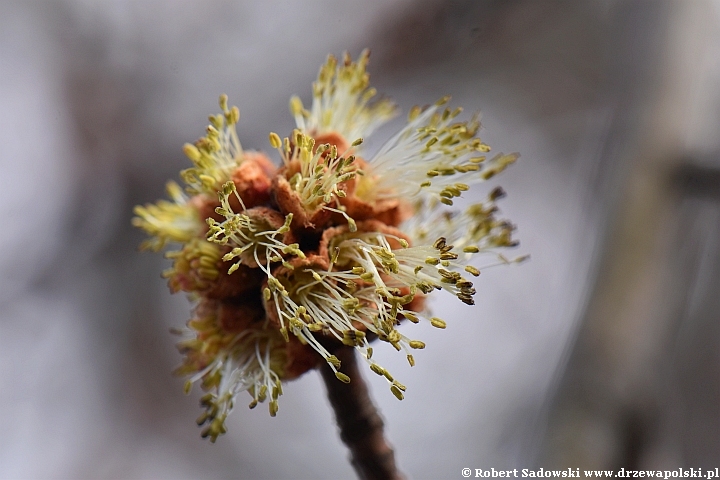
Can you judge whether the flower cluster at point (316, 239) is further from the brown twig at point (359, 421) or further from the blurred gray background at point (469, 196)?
the blurred gray background at point (469, 196)

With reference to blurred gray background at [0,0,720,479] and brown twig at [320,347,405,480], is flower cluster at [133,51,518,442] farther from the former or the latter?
blurred gray background at [0,0,720,479]

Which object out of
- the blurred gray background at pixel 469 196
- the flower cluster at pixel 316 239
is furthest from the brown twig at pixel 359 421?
the blurred gray background at pixel 469 196

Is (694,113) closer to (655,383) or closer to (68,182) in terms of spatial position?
(655,383)

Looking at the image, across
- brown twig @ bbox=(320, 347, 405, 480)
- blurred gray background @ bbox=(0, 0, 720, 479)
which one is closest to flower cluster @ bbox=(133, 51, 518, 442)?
brown twig @ bbox=(320, 347, 405, 480)

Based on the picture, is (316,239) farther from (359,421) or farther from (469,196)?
(469,196)

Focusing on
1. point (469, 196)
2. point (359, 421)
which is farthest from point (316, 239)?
point (469, 196)

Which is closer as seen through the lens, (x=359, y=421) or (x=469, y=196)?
(x=359, y=421)
